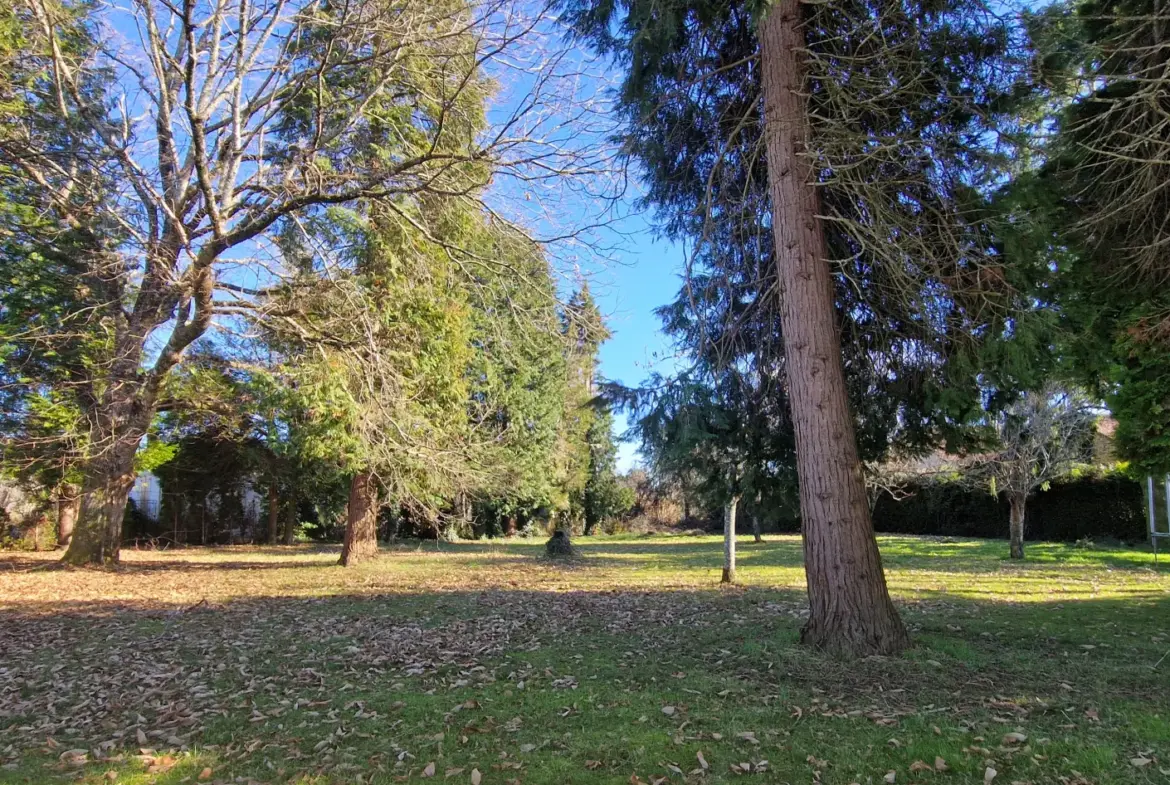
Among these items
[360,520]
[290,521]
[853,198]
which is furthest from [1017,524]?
[290,521]

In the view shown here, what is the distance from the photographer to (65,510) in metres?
16.3

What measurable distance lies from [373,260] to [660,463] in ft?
26.2

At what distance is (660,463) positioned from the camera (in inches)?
328

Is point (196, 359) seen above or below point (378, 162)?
below

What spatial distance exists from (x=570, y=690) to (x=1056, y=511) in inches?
903

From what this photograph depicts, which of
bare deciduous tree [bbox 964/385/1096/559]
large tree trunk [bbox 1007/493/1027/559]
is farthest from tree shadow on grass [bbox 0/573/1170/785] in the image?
large tree trunk [bbox 1007/493/1027/559]

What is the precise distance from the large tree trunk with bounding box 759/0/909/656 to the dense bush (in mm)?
14203

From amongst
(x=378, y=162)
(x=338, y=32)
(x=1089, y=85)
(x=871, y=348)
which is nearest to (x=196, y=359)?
(x=378, y=162)

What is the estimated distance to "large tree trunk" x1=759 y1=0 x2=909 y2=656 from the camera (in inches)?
229

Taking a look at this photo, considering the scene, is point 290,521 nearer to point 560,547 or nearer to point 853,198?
point 560,547

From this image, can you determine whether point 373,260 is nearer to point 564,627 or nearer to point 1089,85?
point 564,627

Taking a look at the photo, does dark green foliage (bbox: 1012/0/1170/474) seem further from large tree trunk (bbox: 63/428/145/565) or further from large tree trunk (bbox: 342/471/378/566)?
large tree trunk (bbox: 63/428/145/565)

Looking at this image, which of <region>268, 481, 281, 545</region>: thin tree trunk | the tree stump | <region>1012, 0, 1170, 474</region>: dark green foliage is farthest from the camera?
<region>268, 481, 281, 545</region>: thin tree trunk

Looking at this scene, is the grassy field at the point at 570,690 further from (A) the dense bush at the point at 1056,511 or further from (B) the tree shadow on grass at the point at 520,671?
(A) the dense bush at the point at 1056,511
